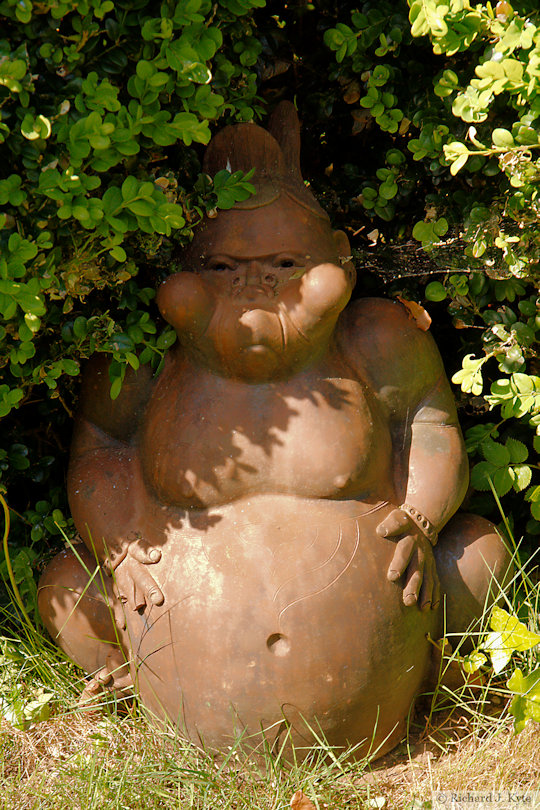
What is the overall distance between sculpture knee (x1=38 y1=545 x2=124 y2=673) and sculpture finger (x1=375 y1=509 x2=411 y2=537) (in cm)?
89

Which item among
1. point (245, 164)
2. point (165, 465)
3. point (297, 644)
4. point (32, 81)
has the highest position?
point (32, 81)

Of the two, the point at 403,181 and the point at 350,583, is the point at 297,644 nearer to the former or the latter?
the point at 350,583

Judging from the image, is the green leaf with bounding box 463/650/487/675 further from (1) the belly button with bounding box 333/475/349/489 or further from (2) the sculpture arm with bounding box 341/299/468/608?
(1) the belly button with bounding box 333/475/349/489

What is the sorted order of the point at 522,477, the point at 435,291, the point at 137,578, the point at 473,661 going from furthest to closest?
the point at 522,477 → the point at 435,291 → the point at 473,661 → the point at 137,578

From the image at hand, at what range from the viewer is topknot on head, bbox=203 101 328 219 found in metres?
2.54

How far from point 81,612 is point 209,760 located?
621 millimetres

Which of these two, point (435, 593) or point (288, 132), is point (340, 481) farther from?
point (288, 132)

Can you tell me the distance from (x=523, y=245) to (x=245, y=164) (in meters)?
0.91

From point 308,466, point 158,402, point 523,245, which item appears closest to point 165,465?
point 158,402

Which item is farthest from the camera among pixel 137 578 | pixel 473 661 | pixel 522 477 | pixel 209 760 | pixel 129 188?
pixel 522 477

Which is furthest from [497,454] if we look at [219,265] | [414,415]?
[219,265]

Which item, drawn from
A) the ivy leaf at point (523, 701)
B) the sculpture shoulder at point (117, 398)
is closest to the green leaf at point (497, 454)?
the ivy leaf at point (523, 701)

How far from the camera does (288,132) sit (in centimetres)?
269

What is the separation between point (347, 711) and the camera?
239 centimetres
